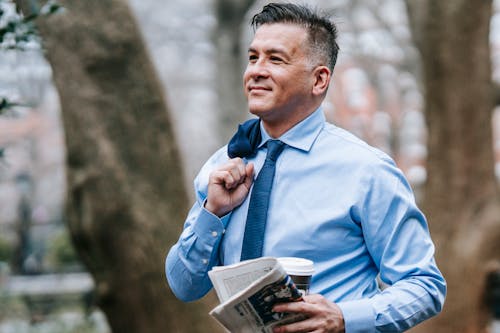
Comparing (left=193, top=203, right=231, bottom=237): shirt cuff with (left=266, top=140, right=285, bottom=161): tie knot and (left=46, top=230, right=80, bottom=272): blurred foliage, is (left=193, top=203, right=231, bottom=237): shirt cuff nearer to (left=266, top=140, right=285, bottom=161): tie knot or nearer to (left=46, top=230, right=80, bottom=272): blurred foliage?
(left=266, top=140, right=285, bottom=161): tie knot

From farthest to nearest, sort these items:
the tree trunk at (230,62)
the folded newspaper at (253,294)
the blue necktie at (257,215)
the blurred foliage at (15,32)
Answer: the tree trunk at (230,62) < the blurred foliage at (15,32) < the blue necktie at (257,215) < the folded newspaper at (253,294)

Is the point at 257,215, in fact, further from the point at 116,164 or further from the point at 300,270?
the point at 116,164

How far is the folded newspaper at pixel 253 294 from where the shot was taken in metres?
2.49

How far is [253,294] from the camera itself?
252 centimetres

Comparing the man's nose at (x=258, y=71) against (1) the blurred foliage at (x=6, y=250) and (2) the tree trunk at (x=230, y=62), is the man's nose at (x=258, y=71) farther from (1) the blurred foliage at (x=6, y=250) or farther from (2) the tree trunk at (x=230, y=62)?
(1) the blurred foliage at (x=6, y=250)

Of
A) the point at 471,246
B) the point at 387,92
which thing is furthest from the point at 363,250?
the point at 387,92

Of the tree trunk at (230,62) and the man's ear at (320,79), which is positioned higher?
the man's ear at (320,79)

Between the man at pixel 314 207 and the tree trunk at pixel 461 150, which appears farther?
the tree trunk at pixel 461 150

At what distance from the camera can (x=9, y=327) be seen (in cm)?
1305

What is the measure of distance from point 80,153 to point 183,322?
1.51 meters

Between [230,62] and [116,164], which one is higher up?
[116,164]

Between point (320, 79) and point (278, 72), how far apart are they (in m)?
0.18

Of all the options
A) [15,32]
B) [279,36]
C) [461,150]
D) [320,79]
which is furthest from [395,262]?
[461,150]

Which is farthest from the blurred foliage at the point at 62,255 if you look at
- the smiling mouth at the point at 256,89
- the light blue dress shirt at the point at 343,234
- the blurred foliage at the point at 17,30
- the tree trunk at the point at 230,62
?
the smiling mouth at the point at 256,89
